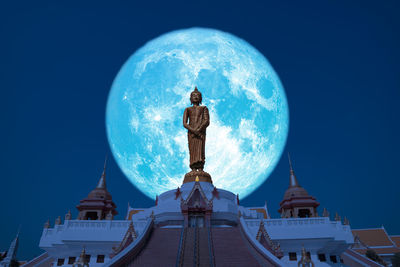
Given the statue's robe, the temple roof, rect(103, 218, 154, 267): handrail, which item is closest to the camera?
rect(103, 218, 154, 267): handrail

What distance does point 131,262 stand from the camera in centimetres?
1622

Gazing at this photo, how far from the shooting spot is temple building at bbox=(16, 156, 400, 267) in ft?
54.5

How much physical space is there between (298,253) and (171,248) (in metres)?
12.0

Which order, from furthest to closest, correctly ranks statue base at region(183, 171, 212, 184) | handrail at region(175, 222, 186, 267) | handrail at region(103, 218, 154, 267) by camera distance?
statue base at region(183, 171, 212, 184)
handrail at region(175, 222, 186, 267)
handrail at region(103, 218, 154, 267)

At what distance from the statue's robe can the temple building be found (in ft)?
9.30

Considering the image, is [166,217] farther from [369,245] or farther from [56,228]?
[369,245]

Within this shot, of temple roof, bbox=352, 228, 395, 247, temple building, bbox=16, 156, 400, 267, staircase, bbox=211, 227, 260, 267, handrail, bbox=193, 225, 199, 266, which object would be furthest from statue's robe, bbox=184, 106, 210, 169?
temple roof, bbox=352, 228, 395, 247

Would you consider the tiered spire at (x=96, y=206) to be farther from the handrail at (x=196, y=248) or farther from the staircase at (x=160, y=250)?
the handrail at (x=196, y=248)

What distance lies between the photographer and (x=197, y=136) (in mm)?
33094

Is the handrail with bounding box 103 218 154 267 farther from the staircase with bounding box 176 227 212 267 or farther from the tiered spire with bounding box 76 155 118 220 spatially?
the tiered spire with bounding box 76 155 118 220

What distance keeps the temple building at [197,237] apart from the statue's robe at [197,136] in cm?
283

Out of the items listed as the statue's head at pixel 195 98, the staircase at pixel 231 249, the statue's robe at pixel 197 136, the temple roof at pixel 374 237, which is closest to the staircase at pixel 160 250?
the staircase at pixel 231 249

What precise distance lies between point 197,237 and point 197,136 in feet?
50.2

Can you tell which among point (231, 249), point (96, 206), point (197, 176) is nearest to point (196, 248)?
point (231, 249)
